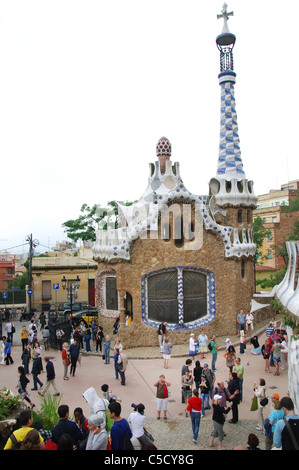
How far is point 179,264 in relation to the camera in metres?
16.1

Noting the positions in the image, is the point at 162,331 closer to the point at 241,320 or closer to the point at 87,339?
the point at 87,339

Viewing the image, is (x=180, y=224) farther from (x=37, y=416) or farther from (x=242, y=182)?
(x=37, y=416)

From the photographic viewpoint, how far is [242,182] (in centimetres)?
1861

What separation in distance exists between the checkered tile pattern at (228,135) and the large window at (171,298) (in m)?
5.56

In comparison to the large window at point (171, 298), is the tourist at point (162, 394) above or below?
below

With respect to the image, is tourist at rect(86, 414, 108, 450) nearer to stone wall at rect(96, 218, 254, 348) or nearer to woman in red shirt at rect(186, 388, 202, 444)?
woman in red shirt at rect(186, 388, 202, 444)

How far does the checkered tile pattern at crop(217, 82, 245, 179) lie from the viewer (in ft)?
62.8

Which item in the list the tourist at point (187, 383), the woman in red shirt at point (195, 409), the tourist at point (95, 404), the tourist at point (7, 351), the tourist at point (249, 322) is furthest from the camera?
the tourist at point (249, 322)

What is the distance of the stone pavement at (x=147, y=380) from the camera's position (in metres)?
9.42

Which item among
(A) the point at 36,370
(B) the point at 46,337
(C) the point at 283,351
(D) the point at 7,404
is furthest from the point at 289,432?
(B) the point at 46,337

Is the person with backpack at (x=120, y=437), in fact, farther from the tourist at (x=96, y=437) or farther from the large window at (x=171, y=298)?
the large window at (x=171, y=298)

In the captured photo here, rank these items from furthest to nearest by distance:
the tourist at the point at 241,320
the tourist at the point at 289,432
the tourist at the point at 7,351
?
the tourist at the point at 241,320 → the tourist at the point at 7,351 → the tourist at the point at 289,432

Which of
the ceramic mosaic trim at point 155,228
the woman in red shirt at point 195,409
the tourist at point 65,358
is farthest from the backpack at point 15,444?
the ceramic mosaic trim at point 155,228
